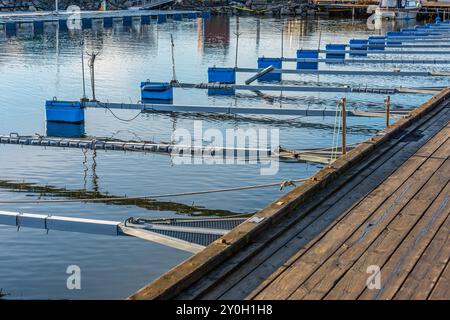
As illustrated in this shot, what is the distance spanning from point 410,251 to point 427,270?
50cm

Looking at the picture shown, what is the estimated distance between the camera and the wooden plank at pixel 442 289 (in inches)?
250

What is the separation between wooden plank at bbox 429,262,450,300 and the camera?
6362 mm

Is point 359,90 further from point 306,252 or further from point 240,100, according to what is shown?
point 306,252

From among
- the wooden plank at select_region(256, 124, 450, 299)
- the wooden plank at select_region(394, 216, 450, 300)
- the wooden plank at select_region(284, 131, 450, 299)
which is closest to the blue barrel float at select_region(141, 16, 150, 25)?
the wooden plank at select_region(256, 124, 450, 299)

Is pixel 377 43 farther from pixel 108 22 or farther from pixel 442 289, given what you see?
pixel 442 289

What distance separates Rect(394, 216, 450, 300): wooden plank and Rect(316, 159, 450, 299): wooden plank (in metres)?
0.20

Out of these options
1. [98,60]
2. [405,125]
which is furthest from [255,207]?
[98,60]

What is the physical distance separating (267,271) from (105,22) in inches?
2445

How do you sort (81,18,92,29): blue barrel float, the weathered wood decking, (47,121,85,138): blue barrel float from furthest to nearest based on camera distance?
(81,18,92,29): blue barrel float
(47,121,85,138): blue barrel float
the weathered wood decking

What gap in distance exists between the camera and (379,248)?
7539 mm

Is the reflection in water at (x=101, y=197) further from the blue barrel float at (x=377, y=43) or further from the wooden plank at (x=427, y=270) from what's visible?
the blue barrel float at (x=377, y=43)

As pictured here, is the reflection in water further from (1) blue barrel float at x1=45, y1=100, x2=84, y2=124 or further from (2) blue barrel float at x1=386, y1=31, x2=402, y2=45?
(2) blue barrel float at x1=386, y1=31, x2=402, y2=45

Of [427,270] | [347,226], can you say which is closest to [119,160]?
[347,226]

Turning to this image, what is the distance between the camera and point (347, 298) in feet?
20.8
